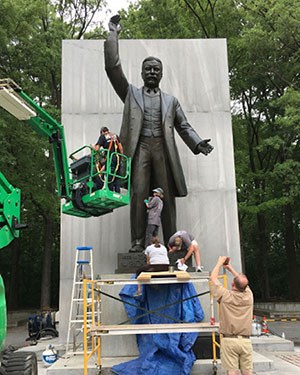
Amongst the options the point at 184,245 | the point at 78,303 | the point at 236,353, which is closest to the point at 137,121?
the point at 184,245

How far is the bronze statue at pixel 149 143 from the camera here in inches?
333

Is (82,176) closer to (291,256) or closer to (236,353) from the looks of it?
(236,353)

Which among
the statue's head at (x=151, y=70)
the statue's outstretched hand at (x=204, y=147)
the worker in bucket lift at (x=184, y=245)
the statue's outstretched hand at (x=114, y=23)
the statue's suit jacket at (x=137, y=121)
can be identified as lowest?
the worker in bucket lift at (x=184, y=245)

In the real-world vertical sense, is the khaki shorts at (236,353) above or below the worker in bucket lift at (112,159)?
below

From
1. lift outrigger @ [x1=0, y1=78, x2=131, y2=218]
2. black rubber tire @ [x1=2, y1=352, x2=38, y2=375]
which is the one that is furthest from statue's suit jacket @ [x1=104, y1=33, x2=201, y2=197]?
black rubber tire @ [x1=2, y1=352, x2=38, y2=375]

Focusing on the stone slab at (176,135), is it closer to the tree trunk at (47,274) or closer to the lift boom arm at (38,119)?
the lift boom arm at (38,119)

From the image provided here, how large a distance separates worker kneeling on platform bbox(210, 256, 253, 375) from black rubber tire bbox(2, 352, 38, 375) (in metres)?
2.08

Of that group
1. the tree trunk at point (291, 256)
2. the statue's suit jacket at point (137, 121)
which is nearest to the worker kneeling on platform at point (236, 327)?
the statue's suit jacket at point (137, 121)

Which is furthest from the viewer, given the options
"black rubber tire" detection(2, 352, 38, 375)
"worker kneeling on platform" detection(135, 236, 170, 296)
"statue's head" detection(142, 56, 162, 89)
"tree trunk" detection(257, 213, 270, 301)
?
"tree trunk" detection(257, 213, 270, 301)

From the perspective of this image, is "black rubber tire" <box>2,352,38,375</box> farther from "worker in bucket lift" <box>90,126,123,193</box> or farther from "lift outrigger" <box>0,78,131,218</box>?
"worker in bucket lift" <box>90,126,123,193</box>

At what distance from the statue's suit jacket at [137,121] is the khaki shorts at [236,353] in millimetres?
4234

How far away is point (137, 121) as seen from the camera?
8.60 metres

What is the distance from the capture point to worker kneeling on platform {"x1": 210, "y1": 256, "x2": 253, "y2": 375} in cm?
484

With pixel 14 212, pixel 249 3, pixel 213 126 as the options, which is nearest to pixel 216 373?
pixel 14 212
